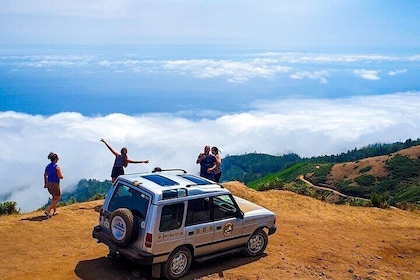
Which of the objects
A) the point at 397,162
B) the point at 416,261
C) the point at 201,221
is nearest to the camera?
the point at 201,221

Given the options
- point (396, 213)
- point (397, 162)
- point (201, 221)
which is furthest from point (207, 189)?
point (397, 162)

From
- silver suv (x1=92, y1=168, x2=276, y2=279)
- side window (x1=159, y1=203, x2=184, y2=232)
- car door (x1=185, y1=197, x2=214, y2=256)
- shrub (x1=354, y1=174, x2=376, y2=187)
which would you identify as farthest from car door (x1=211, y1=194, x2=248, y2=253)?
shrub (x1=354, y1=174, x2=376, y2=187)

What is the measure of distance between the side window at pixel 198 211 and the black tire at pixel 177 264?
0.57 m

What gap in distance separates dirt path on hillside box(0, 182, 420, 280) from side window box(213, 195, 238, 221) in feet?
3.81

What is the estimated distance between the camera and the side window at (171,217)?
8.24 meters

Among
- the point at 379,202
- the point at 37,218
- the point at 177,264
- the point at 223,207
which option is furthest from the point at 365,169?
the point at 177,264

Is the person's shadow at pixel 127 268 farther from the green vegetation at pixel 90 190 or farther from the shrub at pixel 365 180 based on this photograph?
the shrub at pixel 365 180

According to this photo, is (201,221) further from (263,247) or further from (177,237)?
(263,247)

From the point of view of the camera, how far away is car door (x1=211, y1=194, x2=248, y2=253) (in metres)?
9.34

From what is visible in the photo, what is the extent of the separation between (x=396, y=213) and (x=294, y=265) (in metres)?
8.43

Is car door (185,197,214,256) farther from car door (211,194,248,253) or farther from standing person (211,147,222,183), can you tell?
standing person (211,147,222,183)

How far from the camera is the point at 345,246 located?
1230 centimetres

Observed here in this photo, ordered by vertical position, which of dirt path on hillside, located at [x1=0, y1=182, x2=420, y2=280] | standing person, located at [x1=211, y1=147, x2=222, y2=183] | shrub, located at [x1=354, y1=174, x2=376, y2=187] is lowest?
shrub, located at [x1=354, y1=174, x2=376, y2=187]

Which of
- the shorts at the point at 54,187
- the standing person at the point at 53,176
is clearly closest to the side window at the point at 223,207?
the standing person at the point at 53,176
